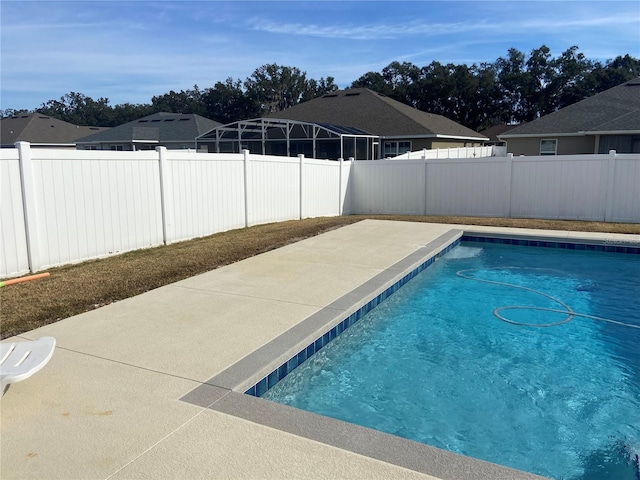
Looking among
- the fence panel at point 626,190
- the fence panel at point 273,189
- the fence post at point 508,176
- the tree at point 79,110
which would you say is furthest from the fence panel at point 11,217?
the tree at point 79,110

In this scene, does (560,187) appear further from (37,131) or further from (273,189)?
(37,131)

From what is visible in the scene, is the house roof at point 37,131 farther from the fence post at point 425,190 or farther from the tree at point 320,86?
the fence post at point 425,190

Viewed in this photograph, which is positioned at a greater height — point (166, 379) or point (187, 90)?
point (187, 90)

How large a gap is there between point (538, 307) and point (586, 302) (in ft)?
3.01

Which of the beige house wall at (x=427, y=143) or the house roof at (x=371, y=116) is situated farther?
the house roof at (x=371, y=116)

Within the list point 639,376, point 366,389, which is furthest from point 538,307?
point 366,389

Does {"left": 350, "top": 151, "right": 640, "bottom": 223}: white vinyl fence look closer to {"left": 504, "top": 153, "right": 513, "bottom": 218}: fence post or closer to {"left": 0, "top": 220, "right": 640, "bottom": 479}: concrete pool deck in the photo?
{"left": 504, "top": 153, "right": 513, "bottom": 218}: fence post

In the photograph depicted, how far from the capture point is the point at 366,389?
170 inches

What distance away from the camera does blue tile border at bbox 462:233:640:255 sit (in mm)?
9672

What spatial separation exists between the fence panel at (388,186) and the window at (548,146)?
12.6 meters

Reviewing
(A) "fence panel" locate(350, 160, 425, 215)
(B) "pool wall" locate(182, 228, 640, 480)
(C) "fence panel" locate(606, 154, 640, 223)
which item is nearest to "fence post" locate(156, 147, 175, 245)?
(B) "pool wall" locate(182, 228, 640, 480)

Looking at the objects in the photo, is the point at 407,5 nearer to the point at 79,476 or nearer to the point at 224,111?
the point at 79,476

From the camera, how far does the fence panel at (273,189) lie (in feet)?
36.6

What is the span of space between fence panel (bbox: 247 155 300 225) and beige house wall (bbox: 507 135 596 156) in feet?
52.7
